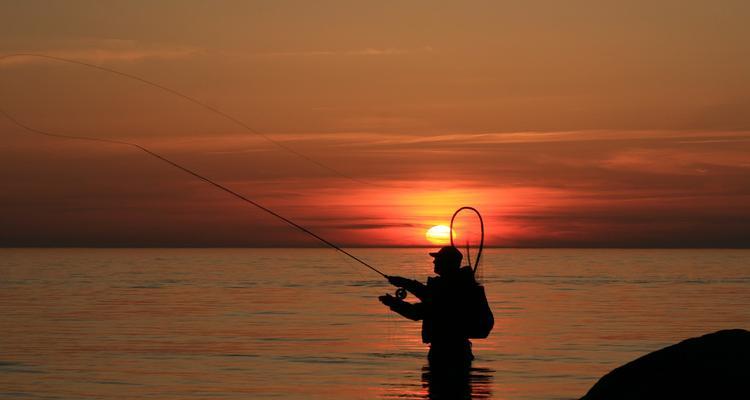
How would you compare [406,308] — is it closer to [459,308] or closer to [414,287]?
[414,287]

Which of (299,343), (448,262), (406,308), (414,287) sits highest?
(448,262)

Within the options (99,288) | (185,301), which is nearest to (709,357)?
(185,301)

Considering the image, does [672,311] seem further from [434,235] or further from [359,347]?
[434,235]

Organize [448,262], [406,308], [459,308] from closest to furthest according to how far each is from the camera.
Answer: [459,308] < [448,262] < [406,308]

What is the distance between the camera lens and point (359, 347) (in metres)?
26.5

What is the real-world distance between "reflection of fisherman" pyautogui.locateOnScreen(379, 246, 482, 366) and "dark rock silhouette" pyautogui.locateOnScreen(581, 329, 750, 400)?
3.95 meters

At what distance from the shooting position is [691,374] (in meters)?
10.2

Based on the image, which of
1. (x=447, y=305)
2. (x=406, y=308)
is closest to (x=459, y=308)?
(x=447, y=305)

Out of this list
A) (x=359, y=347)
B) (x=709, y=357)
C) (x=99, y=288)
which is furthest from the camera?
(x=99, y=288)

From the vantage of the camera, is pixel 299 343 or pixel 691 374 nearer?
pixel 691 374

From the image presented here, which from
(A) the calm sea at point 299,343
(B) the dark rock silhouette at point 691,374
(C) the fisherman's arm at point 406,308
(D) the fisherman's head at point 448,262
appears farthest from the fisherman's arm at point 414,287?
(B) the dark rock silhouette at point 691,374

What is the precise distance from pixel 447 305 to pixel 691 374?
5214 mm

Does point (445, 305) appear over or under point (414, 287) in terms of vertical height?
under

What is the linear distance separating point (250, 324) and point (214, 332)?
315 cm
